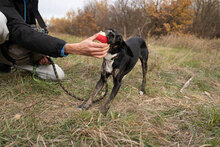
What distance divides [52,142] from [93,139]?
1.31 ft

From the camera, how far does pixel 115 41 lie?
78.1 inches

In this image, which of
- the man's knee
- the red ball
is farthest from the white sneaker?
the red ball

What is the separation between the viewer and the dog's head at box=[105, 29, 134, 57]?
6.30 feet

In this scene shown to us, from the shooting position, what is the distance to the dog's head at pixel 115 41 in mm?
1919

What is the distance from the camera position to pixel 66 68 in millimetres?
3840

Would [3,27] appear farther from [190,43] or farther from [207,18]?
[207,18]

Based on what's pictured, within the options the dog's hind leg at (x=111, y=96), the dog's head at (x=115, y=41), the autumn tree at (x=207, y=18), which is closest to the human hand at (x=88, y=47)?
the dog's head at (x=115, y=41)

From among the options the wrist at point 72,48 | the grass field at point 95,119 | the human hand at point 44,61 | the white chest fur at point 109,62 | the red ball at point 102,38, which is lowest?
the grass field at point 95,119

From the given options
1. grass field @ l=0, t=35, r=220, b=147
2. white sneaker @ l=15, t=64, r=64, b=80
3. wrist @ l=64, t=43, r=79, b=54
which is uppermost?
wrist @ l=64, t=43, r=79, b=54

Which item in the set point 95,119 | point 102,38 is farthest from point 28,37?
point 95,119

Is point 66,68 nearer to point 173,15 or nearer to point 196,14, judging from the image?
point 173,15

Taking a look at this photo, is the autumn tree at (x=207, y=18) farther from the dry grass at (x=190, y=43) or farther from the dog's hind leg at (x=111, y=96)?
the dog's hind leg at (x=111, y=96)

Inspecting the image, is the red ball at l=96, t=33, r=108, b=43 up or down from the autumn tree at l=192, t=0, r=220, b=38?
down

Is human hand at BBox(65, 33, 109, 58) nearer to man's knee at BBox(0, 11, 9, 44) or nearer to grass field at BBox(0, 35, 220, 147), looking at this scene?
grass field at BBox(0, 35, 220, 147)
